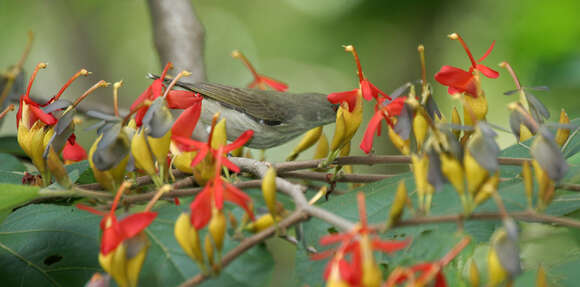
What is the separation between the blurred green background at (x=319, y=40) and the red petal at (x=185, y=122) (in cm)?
305

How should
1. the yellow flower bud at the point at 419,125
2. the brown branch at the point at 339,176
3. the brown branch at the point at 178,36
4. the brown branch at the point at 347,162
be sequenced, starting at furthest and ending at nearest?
the brown branch at the point at 178,36, the brown branch at the point at 339,176, the brown branch at the point at 347,162, the yellow flower bud at the point at 419,125

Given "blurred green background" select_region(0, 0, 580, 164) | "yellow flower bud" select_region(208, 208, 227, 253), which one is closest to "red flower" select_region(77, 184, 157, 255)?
"yellow flower bud" select_region(208, 208, 227, 253)

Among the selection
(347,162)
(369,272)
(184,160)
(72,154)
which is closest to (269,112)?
(72,154)

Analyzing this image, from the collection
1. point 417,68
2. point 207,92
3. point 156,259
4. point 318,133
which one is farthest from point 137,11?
point 156,259

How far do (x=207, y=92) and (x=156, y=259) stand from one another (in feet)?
7.19

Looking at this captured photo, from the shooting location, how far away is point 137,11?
344 inches

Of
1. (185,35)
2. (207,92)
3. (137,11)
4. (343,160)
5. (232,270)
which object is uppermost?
(137,11)

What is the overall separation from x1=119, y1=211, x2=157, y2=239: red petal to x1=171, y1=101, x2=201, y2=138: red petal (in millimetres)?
355

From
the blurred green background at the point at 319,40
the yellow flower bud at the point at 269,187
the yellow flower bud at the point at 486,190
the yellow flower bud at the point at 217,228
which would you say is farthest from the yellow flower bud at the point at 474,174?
the blurred green background at the point at 319,40

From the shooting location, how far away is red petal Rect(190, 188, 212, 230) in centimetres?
110

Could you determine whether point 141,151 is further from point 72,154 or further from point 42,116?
point 72,154

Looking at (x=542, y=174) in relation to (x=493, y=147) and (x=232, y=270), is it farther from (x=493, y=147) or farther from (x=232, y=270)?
(x=232, y=270)

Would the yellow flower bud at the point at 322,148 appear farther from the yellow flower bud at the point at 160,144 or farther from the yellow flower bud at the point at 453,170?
the yellow flower bud at the point at 453,170

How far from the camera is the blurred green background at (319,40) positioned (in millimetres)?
5121
